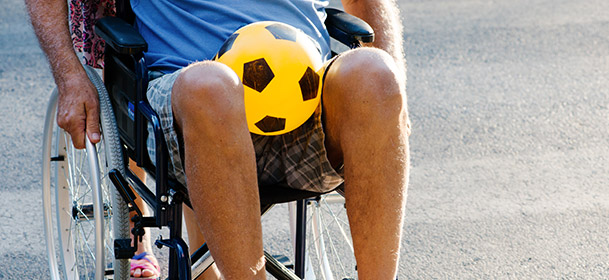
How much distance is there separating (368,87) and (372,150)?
17 cm

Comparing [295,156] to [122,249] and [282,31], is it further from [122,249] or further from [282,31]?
[122,249]

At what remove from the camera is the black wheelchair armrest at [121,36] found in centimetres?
245

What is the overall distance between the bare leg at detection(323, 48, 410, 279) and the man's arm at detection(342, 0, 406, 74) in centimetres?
57

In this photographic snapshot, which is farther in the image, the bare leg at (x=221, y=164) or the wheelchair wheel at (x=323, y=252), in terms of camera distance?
the wheelchair wheel at (x=323, y=252)

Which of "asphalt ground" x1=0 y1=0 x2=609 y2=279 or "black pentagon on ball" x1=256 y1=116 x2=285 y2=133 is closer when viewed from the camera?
"black pentagon on ball" x1=256 y1=116 x2=285 y2=133

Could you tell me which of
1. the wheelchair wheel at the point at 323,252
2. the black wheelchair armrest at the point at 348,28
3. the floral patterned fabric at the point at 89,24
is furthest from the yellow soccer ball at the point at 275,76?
the wheelchair wheel at the point at 323,252

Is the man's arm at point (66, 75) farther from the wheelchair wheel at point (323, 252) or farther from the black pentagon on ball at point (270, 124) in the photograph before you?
the wheelchair wheel at point (323, 252)

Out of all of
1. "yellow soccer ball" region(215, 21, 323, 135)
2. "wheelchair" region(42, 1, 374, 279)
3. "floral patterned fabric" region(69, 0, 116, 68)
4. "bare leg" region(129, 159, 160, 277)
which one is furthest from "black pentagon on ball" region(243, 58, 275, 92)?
"bare leg" region(129, 159, 160, 277)

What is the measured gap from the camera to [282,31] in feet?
7.88

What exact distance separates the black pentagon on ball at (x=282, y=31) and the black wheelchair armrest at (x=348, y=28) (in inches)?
15.3

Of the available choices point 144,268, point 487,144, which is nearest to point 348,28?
point 144,268

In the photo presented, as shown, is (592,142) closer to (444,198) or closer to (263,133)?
(444,198)

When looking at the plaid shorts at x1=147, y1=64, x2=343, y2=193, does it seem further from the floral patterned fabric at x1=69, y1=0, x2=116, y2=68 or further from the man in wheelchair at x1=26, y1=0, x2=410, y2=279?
the floral patterned fabric at x1=69, y1=0, x2=116, y2=68

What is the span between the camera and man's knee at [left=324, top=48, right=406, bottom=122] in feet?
7.50
